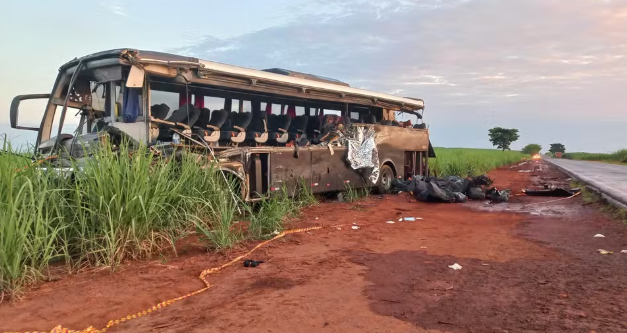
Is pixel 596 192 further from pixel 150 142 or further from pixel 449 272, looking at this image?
pixel 150 142

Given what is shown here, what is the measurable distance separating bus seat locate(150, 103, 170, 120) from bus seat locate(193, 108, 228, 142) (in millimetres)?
737

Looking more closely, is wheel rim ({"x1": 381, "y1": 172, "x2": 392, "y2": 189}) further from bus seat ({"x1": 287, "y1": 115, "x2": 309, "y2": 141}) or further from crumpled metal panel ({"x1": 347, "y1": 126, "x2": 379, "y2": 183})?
bus seat ({"x1": 287, "y1": 115, "x2": 309, "y2": 141})

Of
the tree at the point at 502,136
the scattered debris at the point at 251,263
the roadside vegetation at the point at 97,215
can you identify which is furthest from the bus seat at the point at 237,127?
the tree at the point at 502,136

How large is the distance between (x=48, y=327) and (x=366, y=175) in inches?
375

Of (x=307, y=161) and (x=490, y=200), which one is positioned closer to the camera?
(x=307, y=161)

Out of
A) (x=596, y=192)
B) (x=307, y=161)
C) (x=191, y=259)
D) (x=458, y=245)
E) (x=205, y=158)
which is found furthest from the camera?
(x=596, y=192)

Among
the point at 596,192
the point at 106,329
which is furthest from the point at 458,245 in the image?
the point at 596,192

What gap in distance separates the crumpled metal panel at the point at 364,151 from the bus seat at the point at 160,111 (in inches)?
193

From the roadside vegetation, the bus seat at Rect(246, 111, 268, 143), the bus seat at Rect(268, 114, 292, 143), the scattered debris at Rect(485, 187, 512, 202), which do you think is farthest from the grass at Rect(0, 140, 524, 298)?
the scattered debris at Rect(485, 187, 512, 202)

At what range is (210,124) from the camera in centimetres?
925

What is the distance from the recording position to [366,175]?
12.4 meters

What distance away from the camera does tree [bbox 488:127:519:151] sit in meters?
78.7

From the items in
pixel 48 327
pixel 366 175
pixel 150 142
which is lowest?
pixel 48 327

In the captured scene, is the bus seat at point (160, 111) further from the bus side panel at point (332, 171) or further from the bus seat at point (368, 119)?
the bus seat at point (368, 119)
